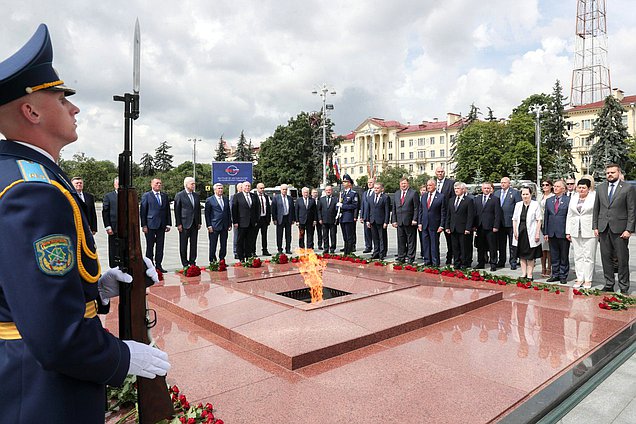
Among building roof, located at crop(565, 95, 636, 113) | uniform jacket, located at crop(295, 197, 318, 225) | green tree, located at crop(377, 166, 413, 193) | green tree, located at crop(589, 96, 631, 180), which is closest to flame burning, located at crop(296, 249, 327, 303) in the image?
uniform jacket, located at crop(295, 197, 318, 225)

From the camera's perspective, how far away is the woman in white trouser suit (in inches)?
301

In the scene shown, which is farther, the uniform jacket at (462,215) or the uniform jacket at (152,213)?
the uniform jacket at (462,215)

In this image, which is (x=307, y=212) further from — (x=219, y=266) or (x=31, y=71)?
(x=31, y=71)

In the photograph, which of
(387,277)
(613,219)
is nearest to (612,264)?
(613,219)

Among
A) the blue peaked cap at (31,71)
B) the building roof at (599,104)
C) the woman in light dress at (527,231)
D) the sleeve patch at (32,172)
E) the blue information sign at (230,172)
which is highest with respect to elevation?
the building roof at (599,104)

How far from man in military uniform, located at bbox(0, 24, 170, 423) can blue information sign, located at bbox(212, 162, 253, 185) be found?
27.2 metres

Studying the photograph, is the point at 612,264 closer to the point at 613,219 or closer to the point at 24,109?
the point at 613,219

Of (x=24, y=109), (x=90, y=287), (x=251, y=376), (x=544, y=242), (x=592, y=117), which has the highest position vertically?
(x=592, y=117)

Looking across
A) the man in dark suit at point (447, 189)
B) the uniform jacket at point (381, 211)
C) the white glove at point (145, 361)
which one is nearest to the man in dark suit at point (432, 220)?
the man in dark suit at point (447, 189)

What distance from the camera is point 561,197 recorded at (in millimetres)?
8328

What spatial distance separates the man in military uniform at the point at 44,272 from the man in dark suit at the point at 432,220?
9169 millimetres

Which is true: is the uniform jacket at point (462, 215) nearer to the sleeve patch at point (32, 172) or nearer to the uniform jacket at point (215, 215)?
the uniform jacket at point (215, 215)

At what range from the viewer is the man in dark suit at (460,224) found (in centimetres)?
966

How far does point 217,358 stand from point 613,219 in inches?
271
